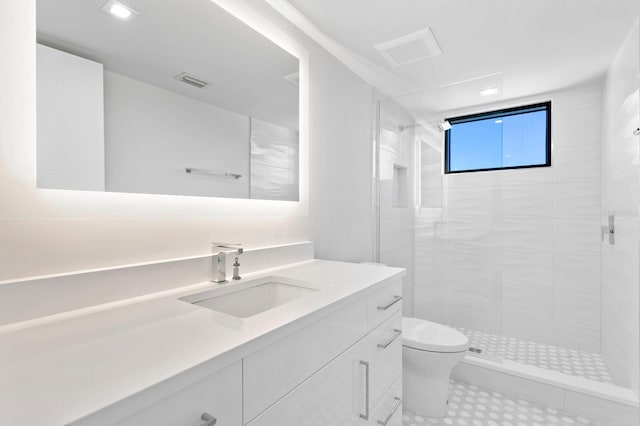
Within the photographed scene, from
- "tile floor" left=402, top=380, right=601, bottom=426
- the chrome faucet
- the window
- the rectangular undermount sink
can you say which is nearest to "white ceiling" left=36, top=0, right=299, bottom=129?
the chrome faucet

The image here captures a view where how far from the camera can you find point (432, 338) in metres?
1.86

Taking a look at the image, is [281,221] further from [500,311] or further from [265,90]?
[500,311]

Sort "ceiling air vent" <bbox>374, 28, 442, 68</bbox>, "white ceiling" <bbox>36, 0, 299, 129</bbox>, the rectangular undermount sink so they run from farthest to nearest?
"ceiling air vent" <bbox>374, 28, 442, 68</bbox> → the rectangular undermount sink → "white ceiling" <bbox>36, 0, 299, 129</bbox>

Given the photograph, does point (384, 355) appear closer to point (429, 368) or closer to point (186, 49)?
point (429, 368)

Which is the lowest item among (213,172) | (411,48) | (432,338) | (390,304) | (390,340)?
(432,338)

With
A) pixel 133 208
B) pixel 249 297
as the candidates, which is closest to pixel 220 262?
pixel 249 297

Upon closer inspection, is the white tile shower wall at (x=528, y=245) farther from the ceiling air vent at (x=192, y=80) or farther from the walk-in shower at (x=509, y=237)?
the ceiling air vent at (x=192, y=80)

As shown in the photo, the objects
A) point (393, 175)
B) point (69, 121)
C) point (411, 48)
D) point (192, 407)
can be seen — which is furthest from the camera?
point (393, 175)

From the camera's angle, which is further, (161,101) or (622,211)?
(622,211)

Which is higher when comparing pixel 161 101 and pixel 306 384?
pixel 161 101

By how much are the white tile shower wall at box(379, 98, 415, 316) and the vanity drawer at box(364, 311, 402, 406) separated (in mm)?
1091

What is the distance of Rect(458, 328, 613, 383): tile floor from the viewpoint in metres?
2.22

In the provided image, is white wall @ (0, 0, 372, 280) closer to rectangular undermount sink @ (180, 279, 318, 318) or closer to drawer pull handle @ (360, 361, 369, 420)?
rectangular undermount sink @ (180, 279, 318, 318)

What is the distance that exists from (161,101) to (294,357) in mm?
1006
